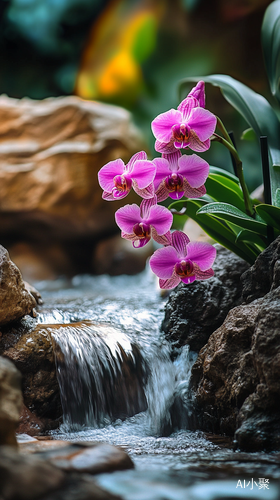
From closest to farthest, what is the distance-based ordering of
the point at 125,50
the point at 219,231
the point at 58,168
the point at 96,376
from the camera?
the point at 96,376 < the point at 219,231 < the point at 58,168 < the point at 125,50

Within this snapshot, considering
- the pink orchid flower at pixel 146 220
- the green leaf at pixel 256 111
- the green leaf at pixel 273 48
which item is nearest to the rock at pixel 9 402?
the pink orchid flower at pixel 146 220

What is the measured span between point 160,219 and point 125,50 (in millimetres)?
4437

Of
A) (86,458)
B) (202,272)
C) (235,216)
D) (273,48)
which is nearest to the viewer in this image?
(86,458)

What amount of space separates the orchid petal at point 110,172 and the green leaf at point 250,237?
446 mm

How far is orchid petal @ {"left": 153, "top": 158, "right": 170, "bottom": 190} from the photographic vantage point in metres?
0.96

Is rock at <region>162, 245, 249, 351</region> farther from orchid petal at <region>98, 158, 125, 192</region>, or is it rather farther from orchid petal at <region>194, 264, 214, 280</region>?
orchid petal at <region>98, 158, 125, 192</region>

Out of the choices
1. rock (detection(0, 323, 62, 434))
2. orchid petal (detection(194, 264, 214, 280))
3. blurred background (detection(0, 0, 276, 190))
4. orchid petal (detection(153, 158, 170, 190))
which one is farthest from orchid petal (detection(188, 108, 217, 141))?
blurred background (detection(0, 0, 276, 190))

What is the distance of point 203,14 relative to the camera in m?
4.62

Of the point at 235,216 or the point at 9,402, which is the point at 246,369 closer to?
the point at 235,216

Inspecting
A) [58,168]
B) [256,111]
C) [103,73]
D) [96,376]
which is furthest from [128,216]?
[103,73]

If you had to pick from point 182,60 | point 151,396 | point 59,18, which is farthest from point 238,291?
point 59,18

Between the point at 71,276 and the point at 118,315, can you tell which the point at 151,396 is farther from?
the point at 71,276

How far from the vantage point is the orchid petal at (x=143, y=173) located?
0.92 m

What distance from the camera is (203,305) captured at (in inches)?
54.6
